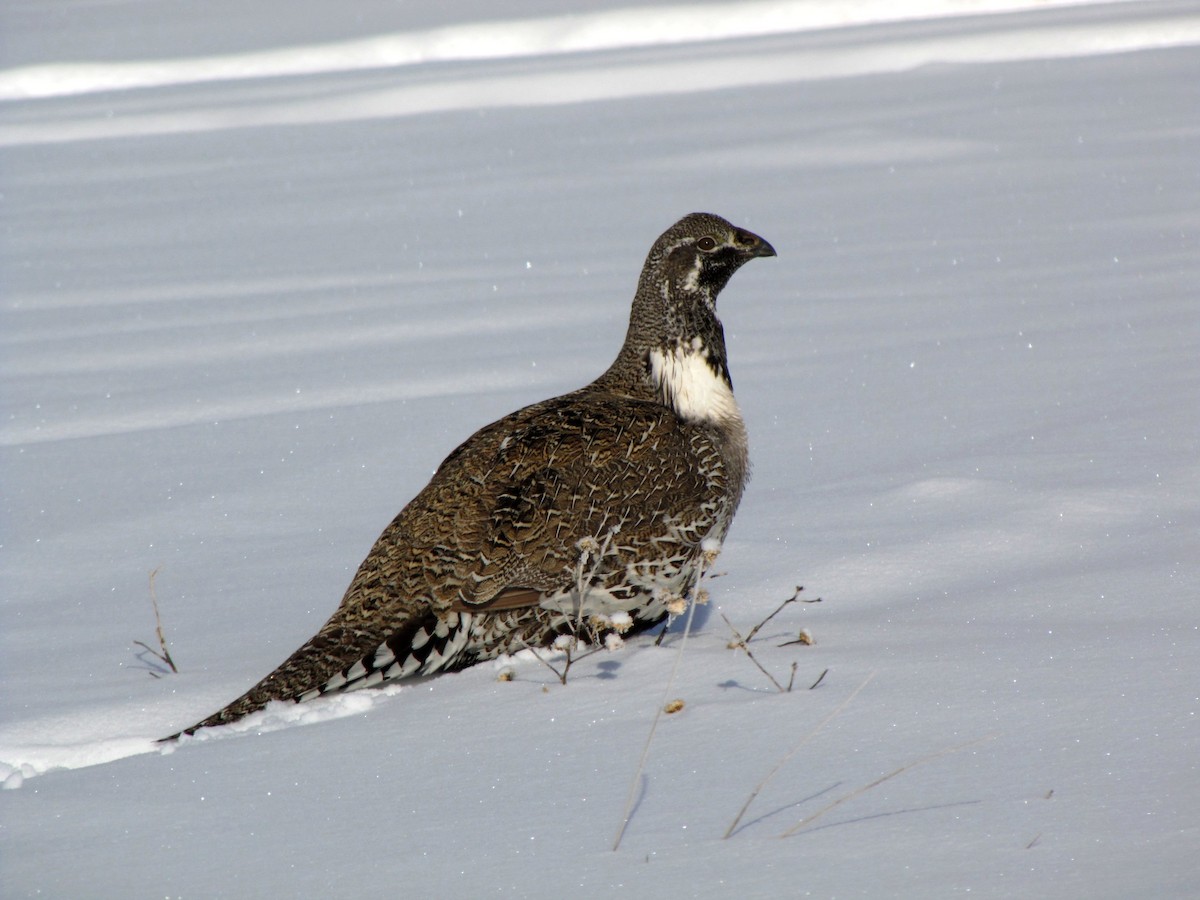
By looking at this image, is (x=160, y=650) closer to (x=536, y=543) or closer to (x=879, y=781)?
(x=536, y=543)

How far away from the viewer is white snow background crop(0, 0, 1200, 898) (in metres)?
3.02

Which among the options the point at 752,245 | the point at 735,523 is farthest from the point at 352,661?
the point at 752,245

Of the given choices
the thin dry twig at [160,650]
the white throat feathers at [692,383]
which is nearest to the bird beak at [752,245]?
the white throat feathers at [692,383]

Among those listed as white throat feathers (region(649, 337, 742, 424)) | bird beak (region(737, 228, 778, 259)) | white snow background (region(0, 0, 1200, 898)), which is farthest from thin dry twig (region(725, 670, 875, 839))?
bird beak (region(737, 228, 778, 259))

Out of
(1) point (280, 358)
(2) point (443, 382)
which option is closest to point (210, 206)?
(1) point (280, 358)

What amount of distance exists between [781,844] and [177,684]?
6.63ft

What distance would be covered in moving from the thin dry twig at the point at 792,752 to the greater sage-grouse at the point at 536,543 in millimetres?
530

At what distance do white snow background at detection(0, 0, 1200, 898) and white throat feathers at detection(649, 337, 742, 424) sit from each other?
54cm

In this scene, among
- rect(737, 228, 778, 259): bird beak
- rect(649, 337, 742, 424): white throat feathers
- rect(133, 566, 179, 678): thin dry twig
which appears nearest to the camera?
rect(133, 566, 179, 678): thin dry twig

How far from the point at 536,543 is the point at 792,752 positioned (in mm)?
1293

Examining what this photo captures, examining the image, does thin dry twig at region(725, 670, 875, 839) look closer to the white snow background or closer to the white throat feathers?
the white snow background

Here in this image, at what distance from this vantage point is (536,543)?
427 centimetres

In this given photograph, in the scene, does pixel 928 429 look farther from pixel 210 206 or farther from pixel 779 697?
pixel 210 206

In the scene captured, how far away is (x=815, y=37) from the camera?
925 inches
